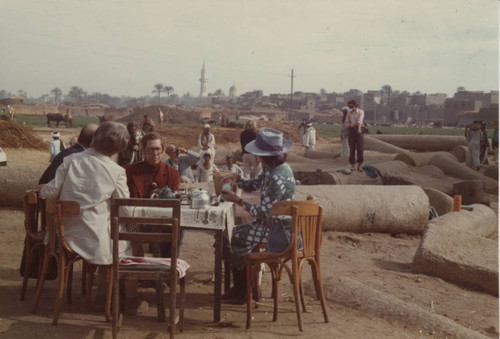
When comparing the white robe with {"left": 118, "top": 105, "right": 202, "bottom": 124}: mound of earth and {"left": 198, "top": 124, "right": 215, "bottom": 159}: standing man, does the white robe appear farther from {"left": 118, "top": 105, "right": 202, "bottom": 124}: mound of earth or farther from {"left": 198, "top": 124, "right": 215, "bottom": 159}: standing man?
{"left": 118, "top": 105, "right": 202, "bottom": 124}: mound of earth

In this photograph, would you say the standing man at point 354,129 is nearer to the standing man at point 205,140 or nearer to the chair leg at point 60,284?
the standing man at point 205,140

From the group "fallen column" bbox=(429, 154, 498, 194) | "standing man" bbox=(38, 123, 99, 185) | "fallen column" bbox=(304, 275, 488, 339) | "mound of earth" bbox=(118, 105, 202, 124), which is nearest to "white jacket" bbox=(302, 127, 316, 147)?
"fallen column" bbox=(429, 154, 498, 194)

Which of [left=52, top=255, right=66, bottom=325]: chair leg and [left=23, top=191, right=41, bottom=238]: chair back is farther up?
[left=23, top=191, right=41, bottom=238]: chair back

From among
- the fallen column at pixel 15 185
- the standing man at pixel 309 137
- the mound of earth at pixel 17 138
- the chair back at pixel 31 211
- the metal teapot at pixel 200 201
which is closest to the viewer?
the metal teapot at pixel 200 201

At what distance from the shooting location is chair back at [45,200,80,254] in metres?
4.35

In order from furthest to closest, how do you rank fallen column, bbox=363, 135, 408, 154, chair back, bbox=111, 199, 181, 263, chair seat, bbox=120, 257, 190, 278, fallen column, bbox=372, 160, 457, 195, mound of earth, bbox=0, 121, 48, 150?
mound of earth, bbox=0, 121, 48, 150, fallen column, bbox=363, 135, 408, 154, fallen column, bbox=372, 160, 457, 195, chair seat, bbox=120, 257, 190, 278, chair back, bbox=111, 199, 181, 263

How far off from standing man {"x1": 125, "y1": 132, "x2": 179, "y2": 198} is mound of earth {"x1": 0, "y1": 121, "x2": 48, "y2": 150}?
53.1ft

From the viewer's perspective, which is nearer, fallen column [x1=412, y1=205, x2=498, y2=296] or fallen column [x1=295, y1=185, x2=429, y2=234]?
fallen column [x1=412, y1=205, x2=498, y2=296]

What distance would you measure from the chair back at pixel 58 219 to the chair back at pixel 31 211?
1.89ft

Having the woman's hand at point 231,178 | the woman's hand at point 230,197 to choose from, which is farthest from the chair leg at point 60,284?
the woman's hand at point 231,178

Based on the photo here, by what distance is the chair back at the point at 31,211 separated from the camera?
5.04 meters

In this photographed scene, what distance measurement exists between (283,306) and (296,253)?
35.8 inches

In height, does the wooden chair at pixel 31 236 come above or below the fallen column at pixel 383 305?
above

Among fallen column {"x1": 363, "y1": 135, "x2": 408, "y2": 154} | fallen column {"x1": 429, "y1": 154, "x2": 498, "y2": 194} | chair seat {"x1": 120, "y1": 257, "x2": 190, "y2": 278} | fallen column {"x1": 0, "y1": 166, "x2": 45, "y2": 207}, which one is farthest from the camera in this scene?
fallen column {"x1": 363, "y1": 135, "x2": 408, "y2": 154}
